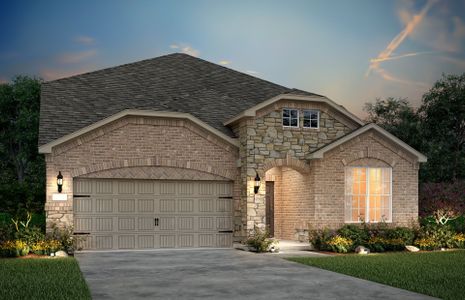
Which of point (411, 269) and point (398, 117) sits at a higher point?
point (398, 117)

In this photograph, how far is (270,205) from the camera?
74.7ft

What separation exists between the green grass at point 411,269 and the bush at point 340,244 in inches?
57.8

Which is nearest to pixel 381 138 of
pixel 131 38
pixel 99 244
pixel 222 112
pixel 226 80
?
pixel 222 112

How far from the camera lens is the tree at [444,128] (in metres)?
33.2

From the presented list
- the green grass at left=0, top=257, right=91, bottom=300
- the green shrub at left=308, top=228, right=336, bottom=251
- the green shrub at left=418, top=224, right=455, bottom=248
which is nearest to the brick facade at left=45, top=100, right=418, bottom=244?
the green shrub at left=308, top=228, right=336, bottom=251

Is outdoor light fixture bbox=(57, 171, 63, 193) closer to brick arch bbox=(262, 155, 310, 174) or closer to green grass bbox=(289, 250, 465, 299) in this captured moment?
brick arch bbox=(262, 155, 310, 174)

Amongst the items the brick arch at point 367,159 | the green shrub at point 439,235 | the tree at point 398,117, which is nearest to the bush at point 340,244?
the brick arch at point 367,159

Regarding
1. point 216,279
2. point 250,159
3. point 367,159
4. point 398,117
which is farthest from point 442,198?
point 216,279

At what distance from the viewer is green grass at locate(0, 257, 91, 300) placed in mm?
10078

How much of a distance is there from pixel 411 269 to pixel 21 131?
2748 centimetres

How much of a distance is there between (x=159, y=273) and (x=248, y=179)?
7.17 m

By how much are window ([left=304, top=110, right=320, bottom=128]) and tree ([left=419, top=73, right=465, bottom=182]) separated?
14.7m

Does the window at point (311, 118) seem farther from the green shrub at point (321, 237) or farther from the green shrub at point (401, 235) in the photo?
the green shrub at point (401, 235)

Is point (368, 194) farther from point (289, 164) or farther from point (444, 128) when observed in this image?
point (444, 128)
